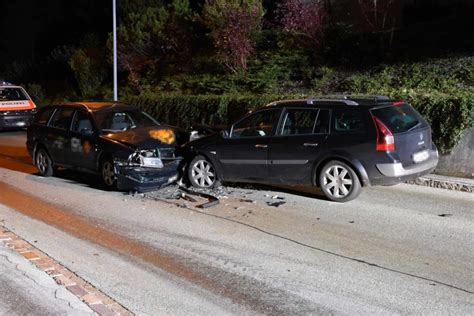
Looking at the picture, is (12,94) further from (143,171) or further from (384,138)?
(384,138)

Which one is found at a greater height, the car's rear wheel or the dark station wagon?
the dark station wagon

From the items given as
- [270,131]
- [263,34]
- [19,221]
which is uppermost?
[263,34]

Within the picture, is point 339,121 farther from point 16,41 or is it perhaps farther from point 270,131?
point 16,41

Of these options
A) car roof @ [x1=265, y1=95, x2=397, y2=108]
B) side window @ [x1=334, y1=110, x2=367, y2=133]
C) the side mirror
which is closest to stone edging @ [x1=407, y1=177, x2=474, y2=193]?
car roof @ [x1=265, y1=95, x2=397, y2=108]

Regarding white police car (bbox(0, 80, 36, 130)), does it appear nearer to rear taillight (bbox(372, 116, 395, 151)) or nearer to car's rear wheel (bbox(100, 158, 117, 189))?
car's rear wheel (bbox(100, 158, 117, 189))

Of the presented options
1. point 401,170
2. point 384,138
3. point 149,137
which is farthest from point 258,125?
point 401,170

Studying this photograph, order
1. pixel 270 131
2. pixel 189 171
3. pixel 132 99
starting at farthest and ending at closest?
pixel 132 99
pixel 189 171
pixel 270 131

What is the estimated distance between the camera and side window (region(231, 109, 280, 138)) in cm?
872

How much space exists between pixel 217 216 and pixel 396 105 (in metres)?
3.14

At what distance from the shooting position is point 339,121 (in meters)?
8.05

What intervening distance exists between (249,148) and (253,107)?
4.90 meters

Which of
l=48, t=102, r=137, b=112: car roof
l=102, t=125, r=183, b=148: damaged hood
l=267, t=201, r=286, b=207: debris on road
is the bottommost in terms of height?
l=267, t=201, r=286, b=207: debris on road

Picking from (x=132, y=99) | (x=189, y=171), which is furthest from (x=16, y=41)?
(x=189, y=171)

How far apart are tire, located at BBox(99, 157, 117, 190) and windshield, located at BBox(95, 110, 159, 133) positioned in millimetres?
685
